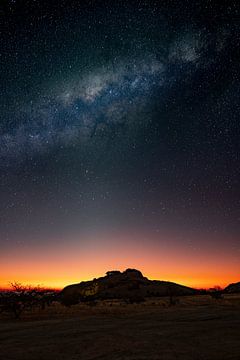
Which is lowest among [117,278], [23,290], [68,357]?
[68,357]

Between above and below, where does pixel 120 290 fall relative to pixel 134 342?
above

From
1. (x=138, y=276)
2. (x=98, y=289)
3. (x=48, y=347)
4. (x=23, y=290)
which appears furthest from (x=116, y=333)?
(x=138, y=276)

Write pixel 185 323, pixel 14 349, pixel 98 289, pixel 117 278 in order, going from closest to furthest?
1. pixel 14 349
2. pixel 185 323
3. pixel 98 289
4. pixel 117 278

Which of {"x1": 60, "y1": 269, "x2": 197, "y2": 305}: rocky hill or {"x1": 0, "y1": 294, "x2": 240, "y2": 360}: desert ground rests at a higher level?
{"x1": 60, "y1": 269, "x2": 197, "y2": 305}: rocky hill

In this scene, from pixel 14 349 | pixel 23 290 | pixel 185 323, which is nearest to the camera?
pixel 14 349

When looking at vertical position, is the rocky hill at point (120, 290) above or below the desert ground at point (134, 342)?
above

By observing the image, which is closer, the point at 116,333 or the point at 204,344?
the point at 204,344

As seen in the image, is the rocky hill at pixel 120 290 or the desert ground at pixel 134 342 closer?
the desert ground at pixel 134 342

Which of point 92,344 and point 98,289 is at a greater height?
point 98,289

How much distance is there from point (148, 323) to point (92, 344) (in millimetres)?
5243

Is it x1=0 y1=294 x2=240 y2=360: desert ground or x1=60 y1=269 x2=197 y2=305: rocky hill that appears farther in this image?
x1=60 y1=269 x2=197 y2=305: rocky hill

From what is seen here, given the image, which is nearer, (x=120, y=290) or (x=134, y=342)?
(x=134, y=342)

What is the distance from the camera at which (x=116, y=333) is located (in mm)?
13844

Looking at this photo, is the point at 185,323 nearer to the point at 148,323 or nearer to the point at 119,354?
the point at 148,323
